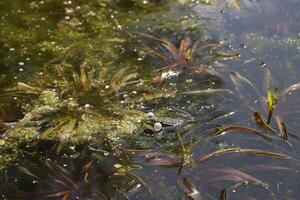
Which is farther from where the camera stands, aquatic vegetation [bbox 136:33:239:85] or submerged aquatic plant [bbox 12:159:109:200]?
aquatic vegetation [bbox 136:33:239:85]

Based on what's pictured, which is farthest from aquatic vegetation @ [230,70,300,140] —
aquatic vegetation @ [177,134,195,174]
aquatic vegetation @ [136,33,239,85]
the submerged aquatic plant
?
the submerged aquatic plant

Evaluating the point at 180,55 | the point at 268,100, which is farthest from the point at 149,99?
the point at 268,100

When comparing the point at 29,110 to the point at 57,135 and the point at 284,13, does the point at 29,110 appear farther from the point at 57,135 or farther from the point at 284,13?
the point at 284,13

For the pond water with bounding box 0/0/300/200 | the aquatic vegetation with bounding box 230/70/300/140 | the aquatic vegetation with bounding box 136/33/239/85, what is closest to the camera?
the pond water with bounding box 0/0/300/200

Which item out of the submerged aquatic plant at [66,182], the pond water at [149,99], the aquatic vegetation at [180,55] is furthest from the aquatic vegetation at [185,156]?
the aquatic vegetation at [180,55]

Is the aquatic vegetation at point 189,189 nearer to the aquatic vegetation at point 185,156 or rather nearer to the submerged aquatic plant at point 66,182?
the aquatic vegetation at point 185,156

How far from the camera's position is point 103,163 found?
2664 millimetres

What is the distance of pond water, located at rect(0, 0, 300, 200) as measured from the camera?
256 cm

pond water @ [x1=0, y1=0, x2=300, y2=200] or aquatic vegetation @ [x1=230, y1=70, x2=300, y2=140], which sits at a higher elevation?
aquatic vegetation @ [x1=230, y1=70, x2=300, y2=140]

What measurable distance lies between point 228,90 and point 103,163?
1019 mm

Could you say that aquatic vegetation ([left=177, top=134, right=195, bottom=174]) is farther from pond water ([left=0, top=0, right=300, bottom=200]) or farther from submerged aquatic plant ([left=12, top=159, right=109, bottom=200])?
submerged aquatic plant ([left=12, top=159, right=109, bottom=200])

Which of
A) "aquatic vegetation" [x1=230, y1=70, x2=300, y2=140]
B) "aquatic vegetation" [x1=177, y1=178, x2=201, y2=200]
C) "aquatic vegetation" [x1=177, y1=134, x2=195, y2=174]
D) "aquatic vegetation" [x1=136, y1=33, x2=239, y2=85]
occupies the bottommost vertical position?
"aquatic vegetation" [x1=177, y1=178, x2=201, y2=200]

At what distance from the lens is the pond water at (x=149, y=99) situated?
2557mm

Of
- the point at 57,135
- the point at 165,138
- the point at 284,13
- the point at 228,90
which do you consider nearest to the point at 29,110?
the point at 57,135
